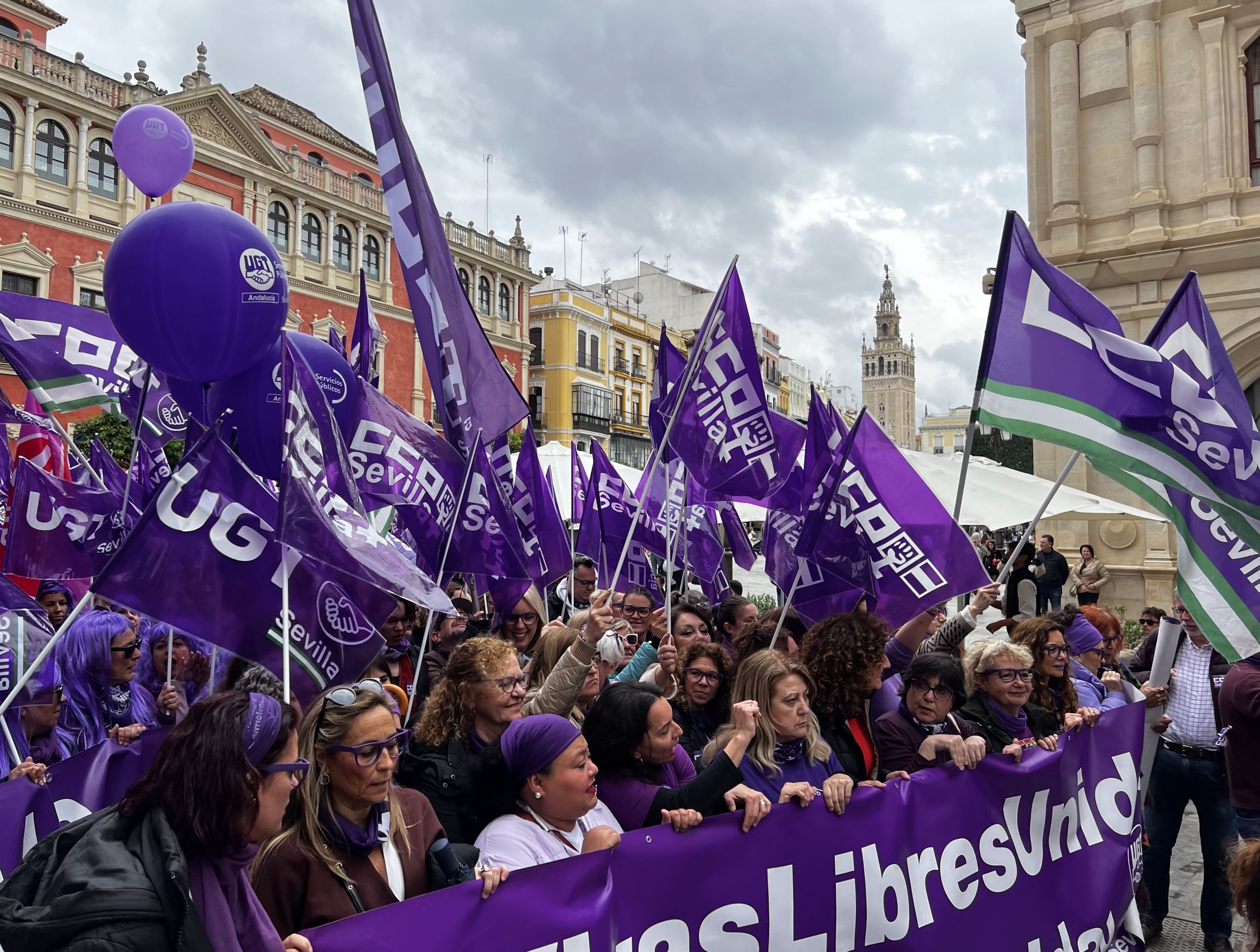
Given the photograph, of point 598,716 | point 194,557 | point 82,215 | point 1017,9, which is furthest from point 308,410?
point 82,215

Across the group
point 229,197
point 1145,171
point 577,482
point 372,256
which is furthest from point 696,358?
point 372,256

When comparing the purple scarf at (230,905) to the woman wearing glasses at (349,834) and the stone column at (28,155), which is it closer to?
the woman wearing glasses at (349,834)

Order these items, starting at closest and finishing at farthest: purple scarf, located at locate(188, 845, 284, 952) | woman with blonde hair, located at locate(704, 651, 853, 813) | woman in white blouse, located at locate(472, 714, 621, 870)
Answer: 1. purple scarf, located at locate(188, 845, 284, 952)
2. woman in white blouse, located at locate(472, 714, 621, 870)
3. woman with blonde hair, located at locate(704, 651, 853, 813)

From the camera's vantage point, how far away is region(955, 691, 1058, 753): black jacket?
159 inches

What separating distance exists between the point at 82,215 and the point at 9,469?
26433 mm

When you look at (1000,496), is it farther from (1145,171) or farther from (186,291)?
(186,291)

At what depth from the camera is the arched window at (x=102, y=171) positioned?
2909cm

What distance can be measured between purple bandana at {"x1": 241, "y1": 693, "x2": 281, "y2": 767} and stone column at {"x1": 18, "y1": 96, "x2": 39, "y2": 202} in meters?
31.1

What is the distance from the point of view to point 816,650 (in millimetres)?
4094

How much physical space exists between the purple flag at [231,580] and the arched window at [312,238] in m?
35.0

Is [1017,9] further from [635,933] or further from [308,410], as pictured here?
[635,933]

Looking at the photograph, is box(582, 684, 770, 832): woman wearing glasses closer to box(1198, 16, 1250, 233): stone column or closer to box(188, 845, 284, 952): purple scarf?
box(188, 845, 284, 952): purple scarf

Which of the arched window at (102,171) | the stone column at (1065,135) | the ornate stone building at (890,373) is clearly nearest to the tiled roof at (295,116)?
the arched window at (102,171)

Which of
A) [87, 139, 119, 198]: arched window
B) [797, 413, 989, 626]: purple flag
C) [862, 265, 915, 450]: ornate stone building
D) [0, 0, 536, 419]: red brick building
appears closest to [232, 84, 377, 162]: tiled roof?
[0, 0, 536, 419]: red brick building
